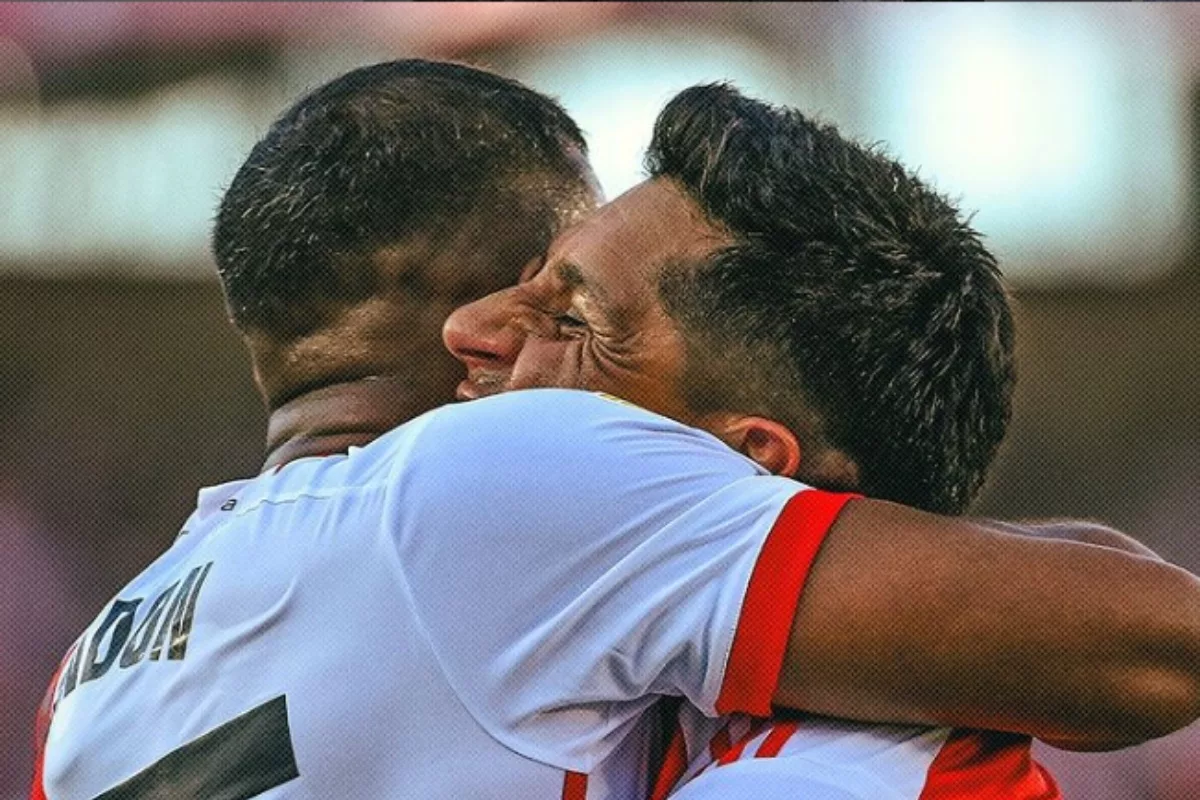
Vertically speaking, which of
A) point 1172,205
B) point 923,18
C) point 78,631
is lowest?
point 78,631

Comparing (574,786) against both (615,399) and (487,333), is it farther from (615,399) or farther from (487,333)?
(487,333)

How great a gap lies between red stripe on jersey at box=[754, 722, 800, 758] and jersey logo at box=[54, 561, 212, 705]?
2.08 ft

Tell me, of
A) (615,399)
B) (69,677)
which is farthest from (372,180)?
(69,677)

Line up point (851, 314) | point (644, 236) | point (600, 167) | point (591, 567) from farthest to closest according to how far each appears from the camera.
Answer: point (600, 167), point (644, 236), point (851, 314), point (591, 567)

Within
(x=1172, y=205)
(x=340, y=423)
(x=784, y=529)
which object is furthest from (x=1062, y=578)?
(x=1172, y=205)

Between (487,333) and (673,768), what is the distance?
0.60 meters

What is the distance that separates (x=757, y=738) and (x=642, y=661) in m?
0.15

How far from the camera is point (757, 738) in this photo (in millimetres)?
2117

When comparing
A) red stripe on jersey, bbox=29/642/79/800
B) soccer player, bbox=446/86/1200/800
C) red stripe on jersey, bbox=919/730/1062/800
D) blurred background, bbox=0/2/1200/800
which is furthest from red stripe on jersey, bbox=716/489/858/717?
blurred background, bbox=0/2/1200/800

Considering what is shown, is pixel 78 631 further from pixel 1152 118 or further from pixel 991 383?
pixel 991 383

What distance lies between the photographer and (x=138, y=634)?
2389mm

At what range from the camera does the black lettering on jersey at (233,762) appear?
2160 mm

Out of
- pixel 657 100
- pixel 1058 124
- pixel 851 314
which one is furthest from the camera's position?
pixel 1058 124

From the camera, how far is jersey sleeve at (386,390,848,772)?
2.02 metres
